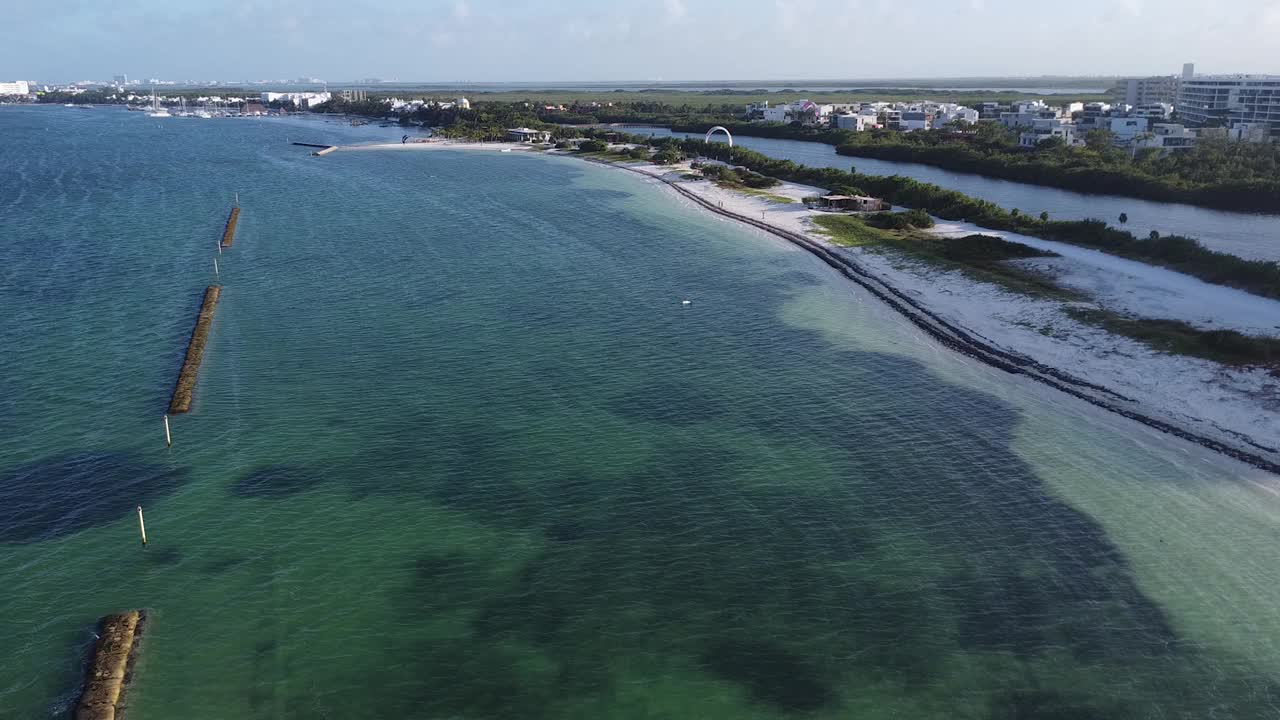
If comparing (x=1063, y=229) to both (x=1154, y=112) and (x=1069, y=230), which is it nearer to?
(x=1069, y=230)

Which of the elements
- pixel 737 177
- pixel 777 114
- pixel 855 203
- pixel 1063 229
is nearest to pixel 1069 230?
pixel 1063 229

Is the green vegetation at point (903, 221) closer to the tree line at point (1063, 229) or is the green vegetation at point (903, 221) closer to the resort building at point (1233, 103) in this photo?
the tree line at point (1063, 229)

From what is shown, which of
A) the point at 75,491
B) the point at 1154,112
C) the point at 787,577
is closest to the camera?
the point at 787,577

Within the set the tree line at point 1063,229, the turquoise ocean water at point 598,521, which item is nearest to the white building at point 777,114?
the tree line at point 1063,229

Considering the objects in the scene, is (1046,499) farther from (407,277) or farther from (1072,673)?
(407,277)

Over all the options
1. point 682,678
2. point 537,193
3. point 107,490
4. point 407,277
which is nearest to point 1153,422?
point 682,678

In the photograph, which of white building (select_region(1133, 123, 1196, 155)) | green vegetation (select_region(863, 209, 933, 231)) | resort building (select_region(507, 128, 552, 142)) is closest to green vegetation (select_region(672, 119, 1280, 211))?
white building (select_region(1133, 123, 1196, 155))

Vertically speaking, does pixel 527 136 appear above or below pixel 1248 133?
above
